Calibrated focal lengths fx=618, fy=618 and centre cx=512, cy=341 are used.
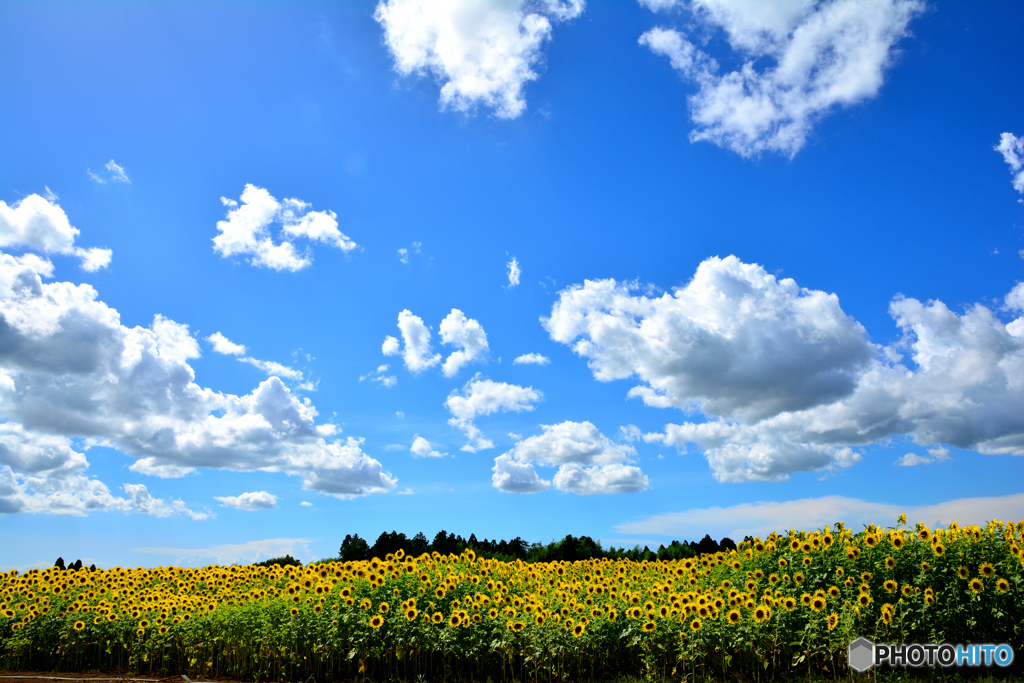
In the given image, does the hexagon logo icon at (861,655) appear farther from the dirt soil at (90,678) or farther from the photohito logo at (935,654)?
the dirt soil at (90,678)

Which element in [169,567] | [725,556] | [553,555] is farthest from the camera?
[553,555]

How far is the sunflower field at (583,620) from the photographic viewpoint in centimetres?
863

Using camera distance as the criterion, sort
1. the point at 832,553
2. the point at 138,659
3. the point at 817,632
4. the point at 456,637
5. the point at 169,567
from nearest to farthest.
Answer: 1. the point at 817,632
2. the point at 456,637
3. the point at 832,553
4. the point at 138,659
5. the point at 169,567

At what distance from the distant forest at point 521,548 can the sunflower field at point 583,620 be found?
585 cm

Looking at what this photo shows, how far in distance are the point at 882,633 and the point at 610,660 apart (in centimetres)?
382

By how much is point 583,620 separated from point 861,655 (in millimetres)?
3788

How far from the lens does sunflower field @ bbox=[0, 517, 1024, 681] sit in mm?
8633

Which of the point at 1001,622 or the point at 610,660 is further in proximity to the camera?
the point at 610,660

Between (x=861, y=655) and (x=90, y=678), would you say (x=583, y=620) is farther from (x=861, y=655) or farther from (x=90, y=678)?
(x=90, y=678)

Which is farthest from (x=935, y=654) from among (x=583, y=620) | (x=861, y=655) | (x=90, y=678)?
(x=90, y=678)

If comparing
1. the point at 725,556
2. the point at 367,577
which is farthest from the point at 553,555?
the point at 367,577

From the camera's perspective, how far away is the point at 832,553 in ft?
33.0

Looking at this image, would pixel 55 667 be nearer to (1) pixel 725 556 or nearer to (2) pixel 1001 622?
(1) pixel 725 556

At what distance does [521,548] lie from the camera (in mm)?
21734
